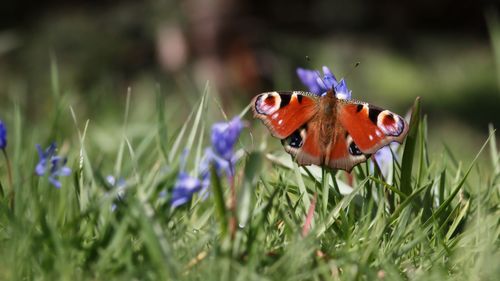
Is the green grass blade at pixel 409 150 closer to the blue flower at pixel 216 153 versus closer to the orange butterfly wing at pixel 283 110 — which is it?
the orange butterfly wing at pixel 283 110

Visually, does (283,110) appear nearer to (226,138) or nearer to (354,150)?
(354,150)

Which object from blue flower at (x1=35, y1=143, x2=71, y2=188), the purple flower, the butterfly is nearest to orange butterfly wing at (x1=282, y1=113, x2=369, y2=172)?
the butterfly

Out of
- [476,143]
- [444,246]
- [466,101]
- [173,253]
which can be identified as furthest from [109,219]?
[466,101]

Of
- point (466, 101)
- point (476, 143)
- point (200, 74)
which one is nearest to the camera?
point (200, 74)

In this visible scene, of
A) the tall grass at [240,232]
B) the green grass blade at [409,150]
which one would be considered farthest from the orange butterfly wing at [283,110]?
the green grass blade at [409,150]

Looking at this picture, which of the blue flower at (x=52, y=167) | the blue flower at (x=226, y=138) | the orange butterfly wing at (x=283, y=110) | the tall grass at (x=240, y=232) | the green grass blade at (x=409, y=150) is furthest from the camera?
the orange butterfly wing at (x=283, y=110)

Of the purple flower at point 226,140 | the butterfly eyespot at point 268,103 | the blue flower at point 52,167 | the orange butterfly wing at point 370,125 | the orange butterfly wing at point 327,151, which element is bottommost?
the blue flower at point 52,167

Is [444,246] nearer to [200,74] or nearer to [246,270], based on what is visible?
[246,270]
